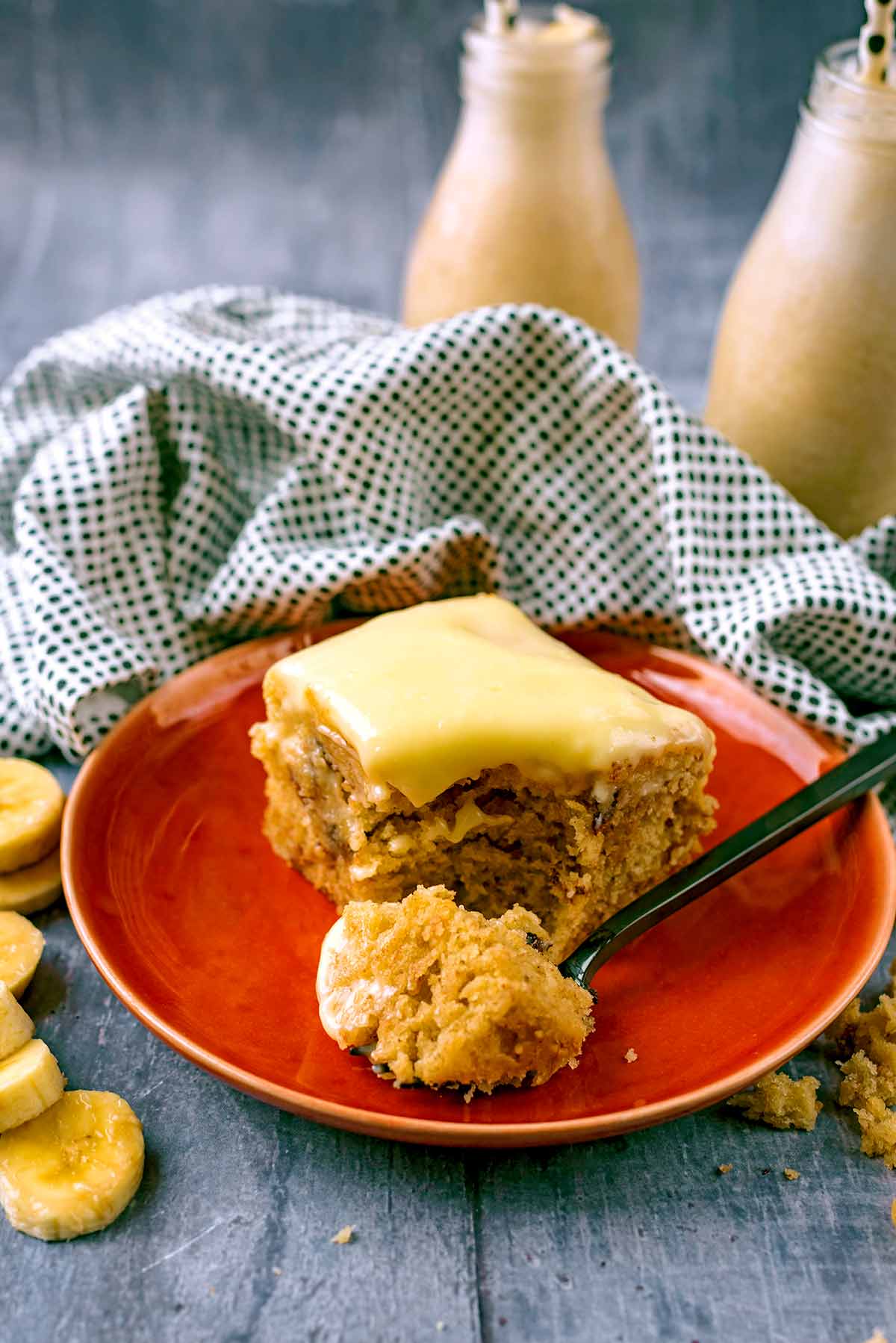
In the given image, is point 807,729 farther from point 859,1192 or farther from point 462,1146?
point 462,1146

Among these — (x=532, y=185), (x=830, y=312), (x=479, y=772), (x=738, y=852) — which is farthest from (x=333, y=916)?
(x=532, y=185)

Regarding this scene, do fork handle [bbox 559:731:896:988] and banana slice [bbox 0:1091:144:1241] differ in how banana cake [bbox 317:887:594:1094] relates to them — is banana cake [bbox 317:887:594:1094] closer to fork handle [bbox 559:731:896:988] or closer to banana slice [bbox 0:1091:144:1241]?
fork handle [bbox 559:731:896:988]

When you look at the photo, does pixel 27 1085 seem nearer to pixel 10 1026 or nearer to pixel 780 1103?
pixel 10 1026

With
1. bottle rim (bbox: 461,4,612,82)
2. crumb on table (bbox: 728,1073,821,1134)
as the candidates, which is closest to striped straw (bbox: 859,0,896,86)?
bottle rim (bbox: 461,4,612,82)

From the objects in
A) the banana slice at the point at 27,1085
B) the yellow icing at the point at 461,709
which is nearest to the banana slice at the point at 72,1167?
the banana slice at the point at 27,1085

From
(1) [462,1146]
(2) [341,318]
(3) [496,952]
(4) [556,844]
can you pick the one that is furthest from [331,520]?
(1) [462,1146]

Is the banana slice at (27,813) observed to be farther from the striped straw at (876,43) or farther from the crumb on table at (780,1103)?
the striped straw at (876,43)

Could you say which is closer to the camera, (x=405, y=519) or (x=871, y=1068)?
(x=871, y=1068)
